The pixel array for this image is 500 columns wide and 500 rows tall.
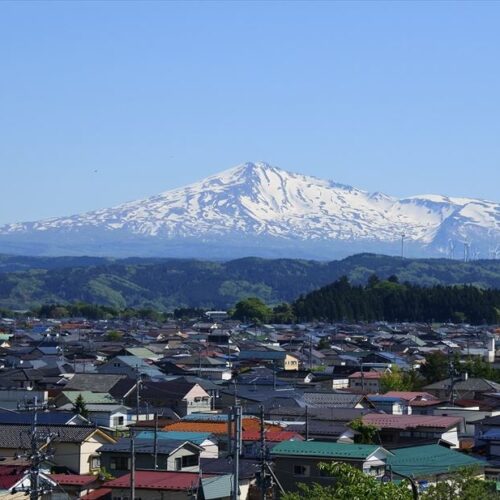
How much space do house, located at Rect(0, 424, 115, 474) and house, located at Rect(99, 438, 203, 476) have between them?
55 cm

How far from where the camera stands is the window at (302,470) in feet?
67.6

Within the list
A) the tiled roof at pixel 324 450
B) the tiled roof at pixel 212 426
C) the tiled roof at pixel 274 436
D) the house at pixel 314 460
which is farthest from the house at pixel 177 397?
the house at pixel 314 460

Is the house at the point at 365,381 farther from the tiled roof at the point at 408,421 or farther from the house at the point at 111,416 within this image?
the tiled roof at the point at 408,421

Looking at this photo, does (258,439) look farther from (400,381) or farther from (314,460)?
(400,381)

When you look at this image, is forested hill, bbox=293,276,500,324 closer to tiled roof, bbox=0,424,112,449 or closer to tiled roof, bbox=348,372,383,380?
tiled roof, bbox=348,372,383,380

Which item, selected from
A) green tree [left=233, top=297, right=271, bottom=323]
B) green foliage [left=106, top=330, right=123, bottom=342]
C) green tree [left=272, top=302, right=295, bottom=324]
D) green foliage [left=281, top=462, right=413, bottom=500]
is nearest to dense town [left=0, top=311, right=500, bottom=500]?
green foliage [left=281, top=462, right=413, bottom=500]

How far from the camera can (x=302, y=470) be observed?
20672 millimetres

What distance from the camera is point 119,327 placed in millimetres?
82312

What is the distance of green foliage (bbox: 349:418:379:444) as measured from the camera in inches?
958

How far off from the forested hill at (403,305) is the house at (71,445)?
6917cm

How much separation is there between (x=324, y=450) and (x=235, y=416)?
16.8ft

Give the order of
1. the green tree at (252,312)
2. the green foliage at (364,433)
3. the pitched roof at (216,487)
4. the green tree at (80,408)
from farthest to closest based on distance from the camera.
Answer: the green tree at (252,312) < the green tree at (80,408) < the green foliage at (364,433) < the pitched roof at (216,487)

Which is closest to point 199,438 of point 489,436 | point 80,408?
point 489,436

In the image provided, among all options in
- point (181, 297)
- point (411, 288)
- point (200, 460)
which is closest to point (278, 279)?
point (181, 297)
